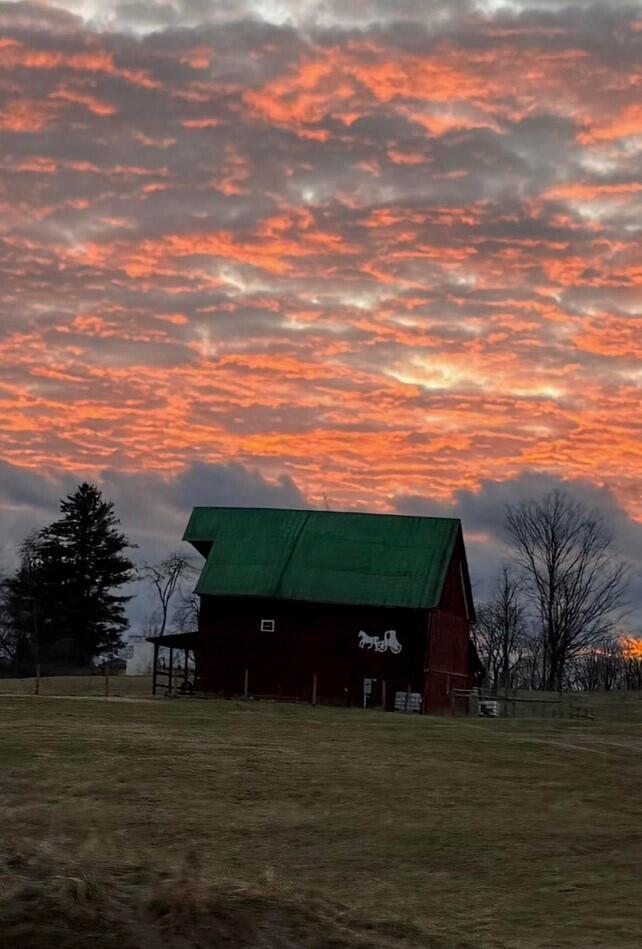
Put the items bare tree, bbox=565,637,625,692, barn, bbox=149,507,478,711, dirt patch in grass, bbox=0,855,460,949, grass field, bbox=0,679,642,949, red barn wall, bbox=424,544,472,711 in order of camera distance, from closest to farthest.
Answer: dirt patch in grass, bbox=0,855,460,949
grass field, bbox=0,679,642,949
barn, bbox=149,507,478,711
red barn wall, bbox=424,544,472,711
bare tree, bbox=565,637,625,692

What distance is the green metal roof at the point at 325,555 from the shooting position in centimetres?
6419

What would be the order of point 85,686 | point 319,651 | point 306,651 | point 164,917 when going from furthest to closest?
point 85,686, point 306,651, point 319,651, point 164,917

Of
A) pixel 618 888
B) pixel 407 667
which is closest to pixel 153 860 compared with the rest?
pixel 618 888

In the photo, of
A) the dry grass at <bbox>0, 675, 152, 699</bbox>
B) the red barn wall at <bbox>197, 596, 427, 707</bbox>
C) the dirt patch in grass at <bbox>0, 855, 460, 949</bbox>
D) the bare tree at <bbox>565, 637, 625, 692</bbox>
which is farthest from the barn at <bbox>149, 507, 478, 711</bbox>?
the bare tree at <bbox>565, 637, 625, 692</bbox>

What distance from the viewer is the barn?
62.7 metres

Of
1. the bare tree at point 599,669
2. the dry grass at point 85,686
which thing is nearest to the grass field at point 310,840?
the dry grass at point 85,686

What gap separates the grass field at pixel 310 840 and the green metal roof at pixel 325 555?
20.8 meters

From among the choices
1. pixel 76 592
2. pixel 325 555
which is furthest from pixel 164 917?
pixel 76 592

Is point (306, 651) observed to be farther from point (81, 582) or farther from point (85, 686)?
point (81, 582)

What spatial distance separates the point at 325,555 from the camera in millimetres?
66250

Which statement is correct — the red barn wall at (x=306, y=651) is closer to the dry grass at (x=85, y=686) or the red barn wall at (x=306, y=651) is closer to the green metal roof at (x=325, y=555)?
the green metal roof at (x=325, y=555)

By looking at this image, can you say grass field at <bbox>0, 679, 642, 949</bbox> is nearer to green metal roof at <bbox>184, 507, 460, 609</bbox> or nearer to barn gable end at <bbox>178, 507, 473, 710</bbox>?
barn gable end at <bbox>178, 507, 473, 710</bbox>

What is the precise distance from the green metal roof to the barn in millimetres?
52

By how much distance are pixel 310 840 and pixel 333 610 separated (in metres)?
41.1
